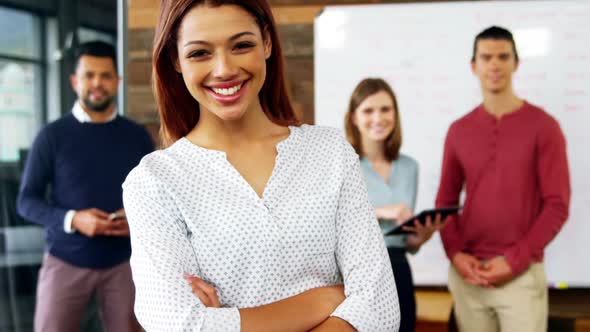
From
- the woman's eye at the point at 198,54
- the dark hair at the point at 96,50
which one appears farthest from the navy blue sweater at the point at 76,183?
the woman's eye at the point at 198,54

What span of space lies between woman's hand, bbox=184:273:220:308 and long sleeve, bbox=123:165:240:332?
0.01m

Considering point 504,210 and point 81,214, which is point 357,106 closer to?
point 504,210

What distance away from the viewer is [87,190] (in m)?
2.97

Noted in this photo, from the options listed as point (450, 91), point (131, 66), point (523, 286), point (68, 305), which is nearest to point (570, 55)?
point (450, 91)

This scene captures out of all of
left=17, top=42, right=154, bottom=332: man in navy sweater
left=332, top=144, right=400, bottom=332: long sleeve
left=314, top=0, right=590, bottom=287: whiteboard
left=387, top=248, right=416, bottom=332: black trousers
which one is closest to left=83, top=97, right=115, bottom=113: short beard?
left=17, top=42, right=154, bottom=332: man in navy sweater

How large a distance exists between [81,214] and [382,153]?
4.52 ft

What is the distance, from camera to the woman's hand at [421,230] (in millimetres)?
2695

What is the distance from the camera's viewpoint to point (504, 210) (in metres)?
2.77

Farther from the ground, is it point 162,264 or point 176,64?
point 176,64

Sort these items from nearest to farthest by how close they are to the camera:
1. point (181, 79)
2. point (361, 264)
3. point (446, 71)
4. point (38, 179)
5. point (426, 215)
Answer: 1. point (361, 264)
2. point (181, 79)
3. point (426, 215)
4. point (38, 179)
5. point (446, 71)

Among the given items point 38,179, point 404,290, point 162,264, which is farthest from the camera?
point 38,179

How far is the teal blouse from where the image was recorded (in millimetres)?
3160

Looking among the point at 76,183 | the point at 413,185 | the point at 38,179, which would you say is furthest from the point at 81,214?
the point at 413,185

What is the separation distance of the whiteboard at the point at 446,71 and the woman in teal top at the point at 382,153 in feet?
0.31
